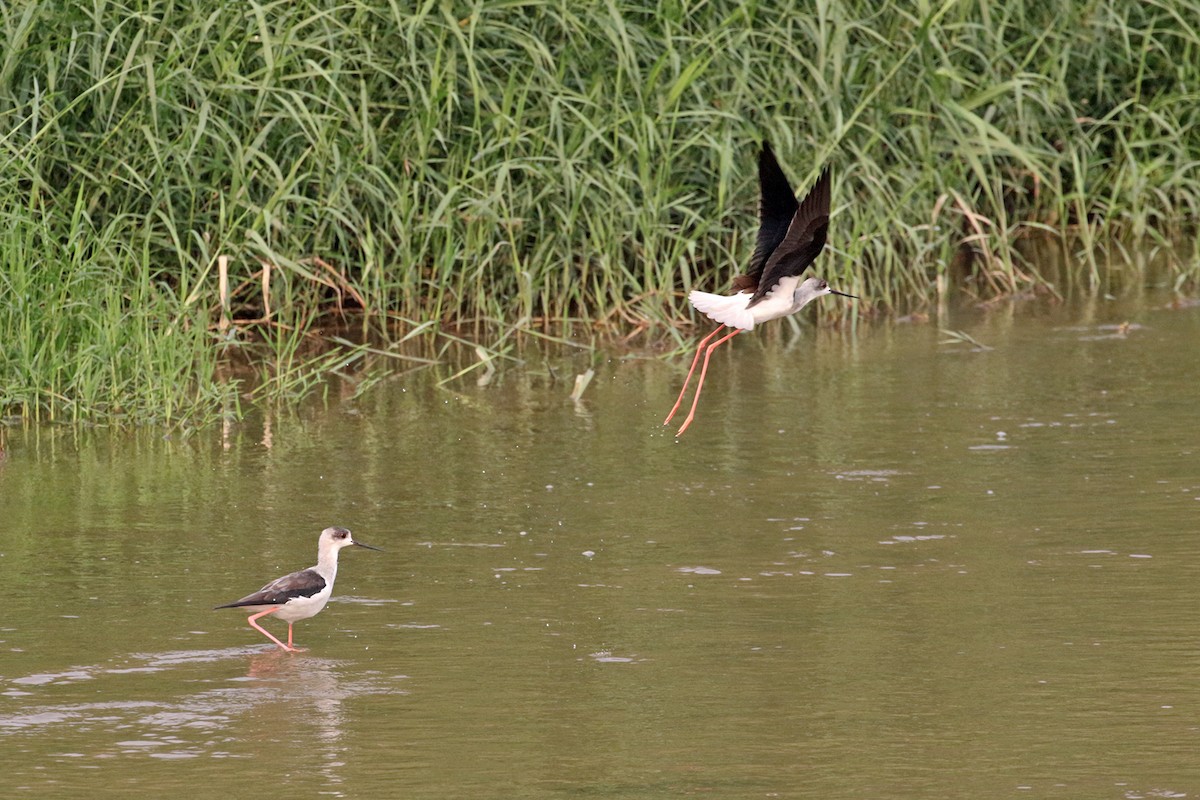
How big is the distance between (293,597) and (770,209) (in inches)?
89.4

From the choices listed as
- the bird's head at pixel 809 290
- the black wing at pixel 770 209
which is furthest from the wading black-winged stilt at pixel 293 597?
the bird's head at pixel 809 290

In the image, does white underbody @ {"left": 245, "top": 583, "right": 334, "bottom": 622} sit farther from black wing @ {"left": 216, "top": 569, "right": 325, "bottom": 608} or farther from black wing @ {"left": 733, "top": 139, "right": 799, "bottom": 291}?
black wing @ {"left": 733, "top": 139, "right": 799, "bottom": 291}

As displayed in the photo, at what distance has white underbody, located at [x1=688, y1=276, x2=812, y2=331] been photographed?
7699 millimetres

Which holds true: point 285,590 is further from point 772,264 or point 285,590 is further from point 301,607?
point 772,264

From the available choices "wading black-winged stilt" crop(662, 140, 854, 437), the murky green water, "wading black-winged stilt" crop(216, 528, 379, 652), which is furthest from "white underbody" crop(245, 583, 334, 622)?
"wading black-winged stilt" crop(662, 140, 854, 437)

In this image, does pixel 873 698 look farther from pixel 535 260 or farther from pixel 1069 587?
pixel 535 260

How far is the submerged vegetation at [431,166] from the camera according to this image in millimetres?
9359

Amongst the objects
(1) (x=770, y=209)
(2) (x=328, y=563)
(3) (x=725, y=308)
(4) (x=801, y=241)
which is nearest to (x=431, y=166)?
(3) (x=725, y=308)

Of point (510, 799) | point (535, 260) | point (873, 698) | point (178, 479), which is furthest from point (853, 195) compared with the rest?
point (510, 799)

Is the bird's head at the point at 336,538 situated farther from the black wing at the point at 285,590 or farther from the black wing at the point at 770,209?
the black wing at the point at 770,209

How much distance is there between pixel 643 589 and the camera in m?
6.74

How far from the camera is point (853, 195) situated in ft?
35.1

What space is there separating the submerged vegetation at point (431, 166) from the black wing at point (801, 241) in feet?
8.44

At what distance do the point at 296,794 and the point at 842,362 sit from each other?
5682 millimetres
